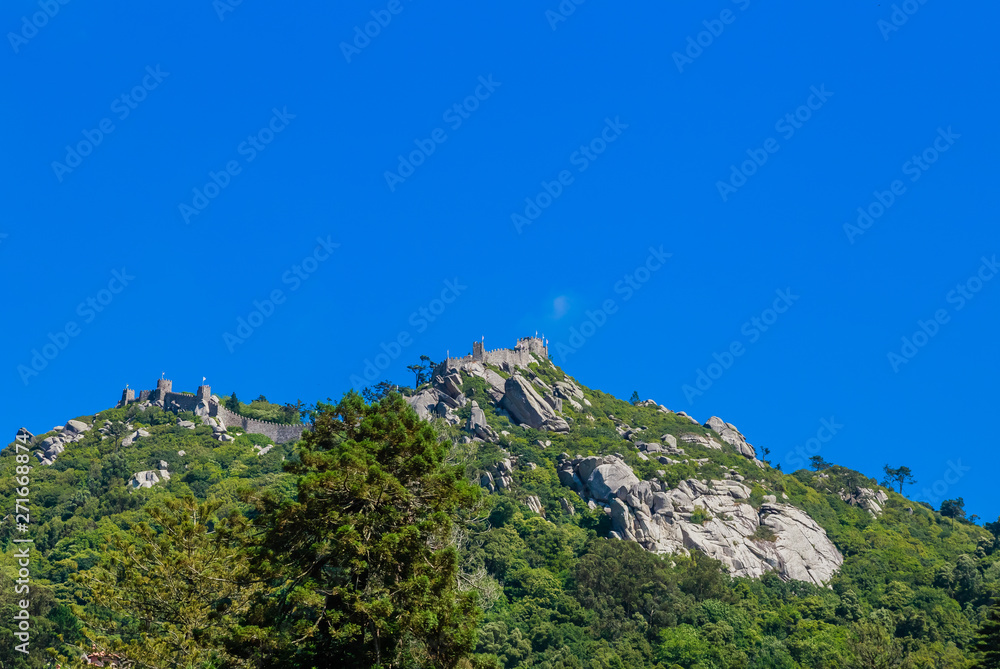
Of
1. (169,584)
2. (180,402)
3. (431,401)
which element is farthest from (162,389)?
(169,584)

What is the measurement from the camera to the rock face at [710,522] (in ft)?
248

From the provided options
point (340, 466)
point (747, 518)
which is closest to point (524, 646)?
point (747, 518)

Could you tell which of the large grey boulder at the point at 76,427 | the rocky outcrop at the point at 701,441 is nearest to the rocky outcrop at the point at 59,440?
the large grey boulder at the point at 76,427

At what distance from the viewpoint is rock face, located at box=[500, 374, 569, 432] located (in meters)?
95.0

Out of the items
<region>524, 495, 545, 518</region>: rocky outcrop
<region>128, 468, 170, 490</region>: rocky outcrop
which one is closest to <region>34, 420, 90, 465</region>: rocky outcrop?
<region>128, 468, 170, 490</region>: rocky outcrop

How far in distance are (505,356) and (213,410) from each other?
1249 inches

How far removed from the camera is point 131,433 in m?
95.4

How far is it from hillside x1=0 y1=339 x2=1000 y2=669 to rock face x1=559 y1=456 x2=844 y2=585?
180 millimetres

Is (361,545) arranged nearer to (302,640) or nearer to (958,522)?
(302,640)

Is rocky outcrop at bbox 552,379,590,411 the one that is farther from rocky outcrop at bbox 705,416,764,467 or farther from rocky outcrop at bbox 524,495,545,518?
rocky outcrop at bbox 524,495,545,518

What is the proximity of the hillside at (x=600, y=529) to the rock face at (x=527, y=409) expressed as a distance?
0.20m

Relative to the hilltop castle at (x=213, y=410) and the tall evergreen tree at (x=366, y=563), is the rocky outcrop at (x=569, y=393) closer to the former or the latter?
the hilltop castle at (x=213, y=410)

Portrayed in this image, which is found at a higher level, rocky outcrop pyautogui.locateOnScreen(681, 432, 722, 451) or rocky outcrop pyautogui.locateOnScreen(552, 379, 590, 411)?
rocky outcrop pyautogui.locateOnScreen(552, 379, 590, 411)

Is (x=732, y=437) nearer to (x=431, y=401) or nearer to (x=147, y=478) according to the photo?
(x=431, y=401)
